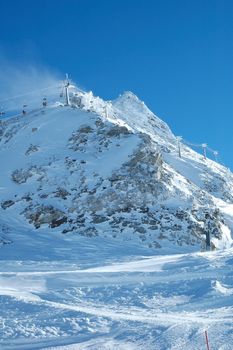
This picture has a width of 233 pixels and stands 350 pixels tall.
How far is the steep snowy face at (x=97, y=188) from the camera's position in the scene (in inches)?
1460

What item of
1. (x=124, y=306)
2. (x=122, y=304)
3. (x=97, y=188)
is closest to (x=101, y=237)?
(x=97, y=188)

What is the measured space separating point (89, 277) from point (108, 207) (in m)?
18.6

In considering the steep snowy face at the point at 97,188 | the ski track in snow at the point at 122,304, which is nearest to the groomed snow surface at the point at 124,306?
the ski track in snow at the point at 122,304

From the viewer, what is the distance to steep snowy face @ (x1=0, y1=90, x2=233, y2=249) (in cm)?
3709

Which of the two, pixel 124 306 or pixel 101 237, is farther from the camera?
pixel 101 237

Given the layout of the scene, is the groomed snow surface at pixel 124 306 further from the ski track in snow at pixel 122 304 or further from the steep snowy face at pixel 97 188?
the steep snowy face at pixel 97 188

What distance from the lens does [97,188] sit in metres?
40.8

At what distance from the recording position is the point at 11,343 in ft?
42.1

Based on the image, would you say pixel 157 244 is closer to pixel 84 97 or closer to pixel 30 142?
pixel 30 142

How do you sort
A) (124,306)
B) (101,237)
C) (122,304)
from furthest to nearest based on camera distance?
(101,237)
(122,304)
(124,306)

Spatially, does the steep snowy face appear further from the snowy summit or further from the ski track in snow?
the ski track in snow

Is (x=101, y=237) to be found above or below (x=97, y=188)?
below

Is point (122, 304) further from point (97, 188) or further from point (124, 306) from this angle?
point (97, 188)

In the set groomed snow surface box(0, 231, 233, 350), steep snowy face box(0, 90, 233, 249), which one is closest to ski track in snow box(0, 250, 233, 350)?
groomed snow surface box(0, 231, 233, 350)
